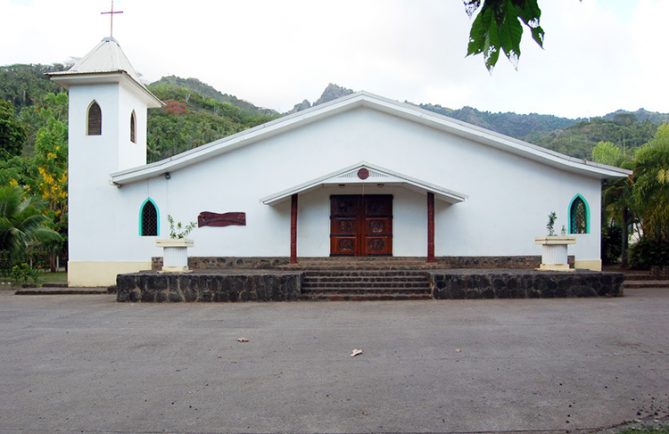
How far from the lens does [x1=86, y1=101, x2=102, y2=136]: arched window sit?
671 inches

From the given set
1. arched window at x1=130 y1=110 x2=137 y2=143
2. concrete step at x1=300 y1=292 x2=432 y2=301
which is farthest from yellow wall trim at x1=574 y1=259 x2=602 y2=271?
arched window at x1=130 y1=110 x2=137 y2=143

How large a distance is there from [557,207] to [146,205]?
12.0m

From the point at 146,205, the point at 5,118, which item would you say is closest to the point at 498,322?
the point at 146,205

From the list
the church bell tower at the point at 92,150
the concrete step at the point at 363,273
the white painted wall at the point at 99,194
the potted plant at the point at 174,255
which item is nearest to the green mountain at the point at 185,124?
the church bell tower at the point at 92,150

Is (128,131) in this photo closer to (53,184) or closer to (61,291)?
(61,291)

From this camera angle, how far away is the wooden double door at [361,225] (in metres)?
16.8

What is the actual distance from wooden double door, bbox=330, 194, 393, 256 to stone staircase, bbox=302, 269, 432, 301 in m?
2.28

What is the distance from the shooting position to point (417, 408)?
16.0ft

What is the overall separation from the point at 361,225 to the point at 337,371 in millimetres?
10836

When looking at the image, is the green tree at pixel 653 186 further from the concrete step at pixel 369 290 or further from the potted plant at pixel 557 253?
the concrete step at pixel 369 290

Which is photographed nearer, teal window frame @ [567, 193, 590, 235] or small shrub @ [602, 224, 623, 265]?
teal window frame @ [567, 193, 590, 235]

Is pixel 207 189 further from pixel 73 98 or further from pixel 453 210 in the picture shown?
pixel 453 210

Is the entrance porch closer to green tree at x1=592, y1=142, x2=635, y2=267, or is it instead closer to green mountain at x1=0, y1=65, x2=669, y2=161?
green tree at x1=592, y1=142, x2=635, y2=267

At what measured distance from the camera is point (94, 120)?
17109 millimetres
